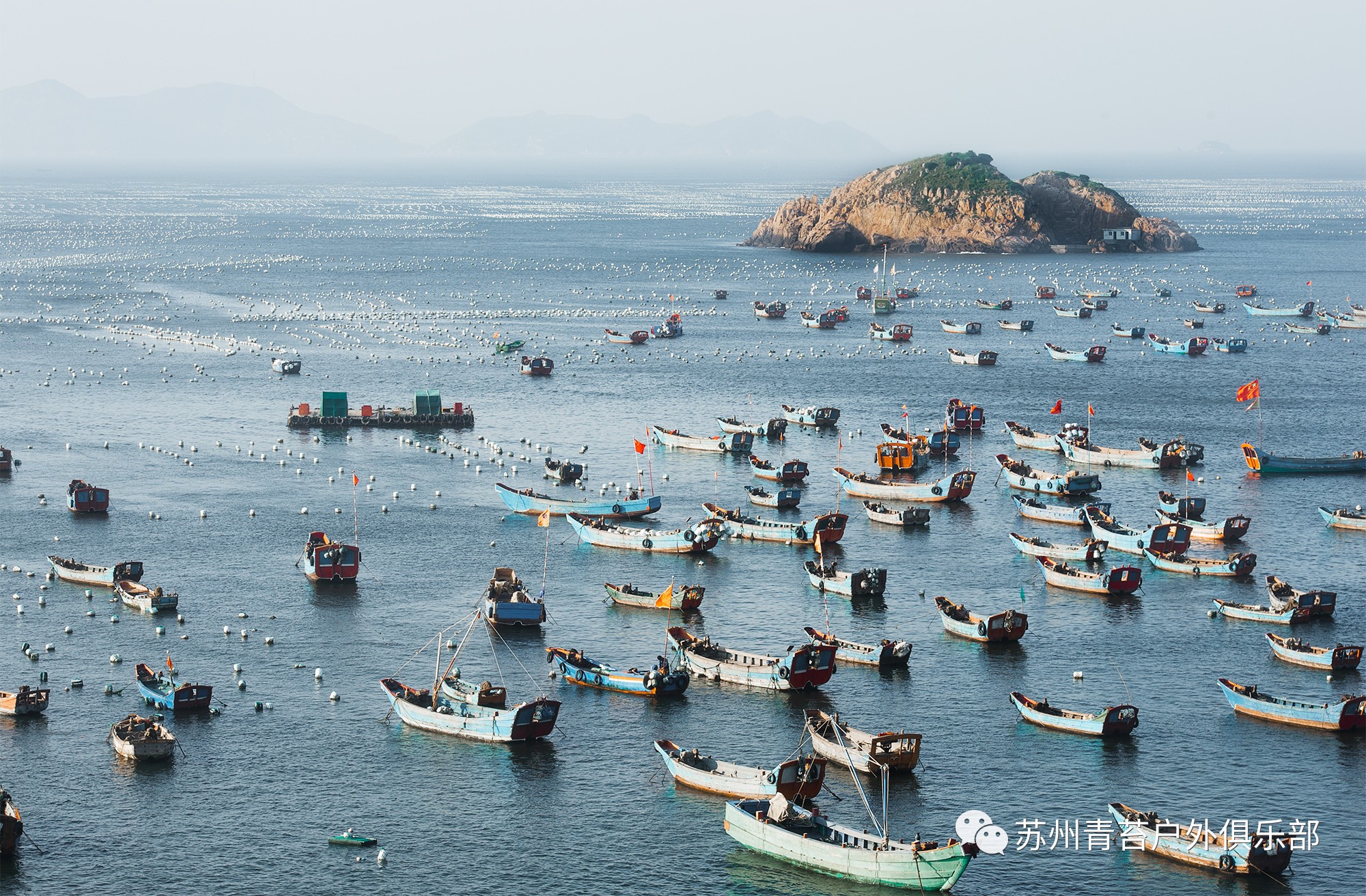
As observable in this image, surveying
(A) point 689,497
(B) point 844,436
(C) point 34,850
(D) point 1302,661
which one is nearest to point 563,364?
(B) point 844,436

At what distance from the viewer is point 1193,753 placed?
238ft

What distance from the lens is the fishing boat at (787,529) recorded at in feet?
351

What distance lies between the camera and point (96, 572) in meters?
97.2

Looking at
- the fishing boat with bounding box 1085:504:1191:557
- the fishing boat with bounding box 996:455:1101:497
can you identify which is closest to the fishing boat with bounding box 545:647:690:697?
the fishing boat with bounding box 1085:504:1191:557

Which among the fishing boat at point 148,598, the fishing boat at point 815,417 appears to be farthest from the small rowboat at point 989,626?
the fishing boat at point 815,417

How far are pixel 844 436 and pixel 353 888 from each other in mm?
89034

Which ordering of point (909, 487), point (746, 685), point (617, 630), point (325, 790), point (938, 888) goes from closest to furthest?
point (938, 888), point (325, 790), point (746, 685), point (617, 630), point (909, 487)

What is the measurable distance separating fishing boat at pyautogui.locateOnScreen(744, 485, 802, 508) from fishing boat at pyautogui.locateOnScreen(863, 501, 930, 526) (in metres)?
5.32

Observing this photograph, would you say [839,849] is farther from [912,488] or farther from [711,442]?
[711,442]

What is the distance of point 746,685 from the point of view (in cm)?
8100

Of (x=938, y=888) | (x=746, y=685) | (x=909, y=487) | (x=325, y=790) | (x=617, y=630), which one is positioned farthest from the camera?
(x=909, y=487)

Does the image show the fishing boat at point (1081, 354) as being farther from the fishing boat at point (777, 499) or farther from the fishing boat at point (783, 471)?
the fishing boat at point (777, 499)

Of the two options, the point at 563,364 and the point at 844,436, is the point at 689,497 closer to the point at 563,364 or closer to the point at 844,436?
the point at 844,436

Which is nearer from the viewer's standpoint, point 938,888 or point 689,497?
point 938,888
